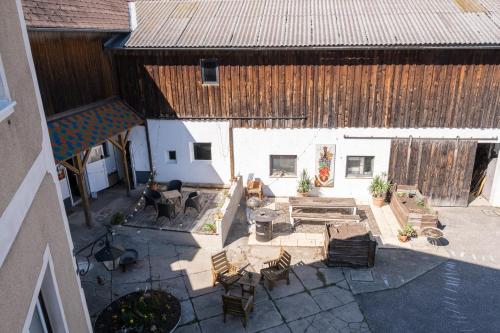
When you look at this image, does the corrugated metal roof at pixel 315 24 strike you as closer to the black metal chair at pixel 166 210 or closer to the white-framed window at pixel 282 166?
the white-framed window at pixel 282 166

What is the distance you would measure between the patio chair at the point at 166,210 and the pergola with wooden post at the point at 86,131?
2.56m

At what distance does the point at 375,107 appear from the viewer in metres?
15.6

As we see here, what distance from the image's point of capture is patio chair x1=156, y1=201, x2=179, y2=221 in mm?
14242

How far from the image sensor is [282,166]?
56.3 ft

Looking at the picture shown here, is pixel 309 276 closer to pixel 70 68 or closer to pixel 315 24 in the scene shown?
pixel 315 24

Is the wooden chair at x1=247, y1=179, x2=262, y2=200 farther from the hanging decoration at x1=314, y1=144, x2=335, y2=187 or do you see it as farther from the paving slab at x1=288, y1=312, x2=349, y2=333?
the paving slab at x1=288, y1=312, x2=349, y2=333

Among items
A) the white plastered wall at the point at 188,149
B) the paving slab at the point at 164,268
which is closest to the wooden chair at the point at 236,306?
the paving slab at the point at 164,268

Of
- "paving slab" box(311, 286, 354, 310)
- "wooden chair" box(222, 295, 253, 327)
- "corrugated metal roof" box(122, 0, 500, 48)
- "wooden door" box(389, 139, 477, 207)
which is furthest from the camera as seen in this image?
"wooden door" box(389, 139, 477, 207)

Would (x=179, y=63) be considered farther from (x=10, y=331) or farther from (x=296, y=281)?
(x=10, y=331)

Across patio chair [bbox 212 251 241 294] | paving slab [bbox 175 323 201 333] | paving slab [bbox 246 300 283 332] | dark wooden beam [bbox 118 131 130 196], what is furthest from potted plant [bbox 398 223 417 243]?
dark wooden beam [bbox 118 131 130 196]

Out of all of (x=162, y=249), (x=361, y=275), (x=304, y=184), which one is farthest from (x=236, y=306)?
(x=304, y=184)

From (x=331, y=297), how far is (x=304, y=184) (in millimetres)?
6377

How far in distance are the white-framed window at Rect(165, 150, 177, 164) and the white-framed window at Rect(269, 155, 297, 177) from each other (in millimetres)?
4296

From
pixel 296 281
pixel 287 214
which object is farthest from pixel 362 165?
pixel 296 281
